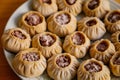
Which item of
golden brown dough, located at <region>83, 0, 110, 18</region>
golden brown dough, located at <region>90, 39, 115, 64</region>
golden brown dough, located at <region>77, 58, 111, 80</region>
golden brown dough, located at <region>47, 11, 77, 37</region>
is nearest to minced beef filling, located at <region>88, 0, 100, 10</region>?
golden brown dough, located at <region>83, 0, 110, 18</region>

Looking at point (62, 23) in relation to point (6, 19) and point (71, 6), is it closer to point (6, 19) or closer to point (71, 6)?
point (71, 6)

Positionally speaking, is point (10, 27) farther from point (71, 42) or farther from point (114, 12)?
point (114, 12)

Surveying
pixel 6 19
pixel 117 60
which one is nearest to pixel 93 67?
pixel 117 60

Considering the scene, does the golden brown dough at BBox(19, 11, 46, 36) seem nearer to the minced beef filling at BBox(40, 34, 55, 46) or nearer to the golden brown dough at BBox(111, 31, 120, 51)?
the minced beef filling at BBox(40, 34, 55, 46)

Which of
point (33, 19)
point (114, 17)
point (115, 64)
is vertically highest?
point (33, 19)

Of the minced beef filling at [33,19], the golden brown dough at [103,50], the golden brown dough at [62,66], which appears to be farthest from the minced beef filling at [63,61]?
the minced beef filling at [33,19]

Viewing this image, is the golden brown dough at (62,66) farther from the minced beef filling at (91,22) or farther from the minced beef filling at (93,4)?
the minced beef filling at (93,4)
